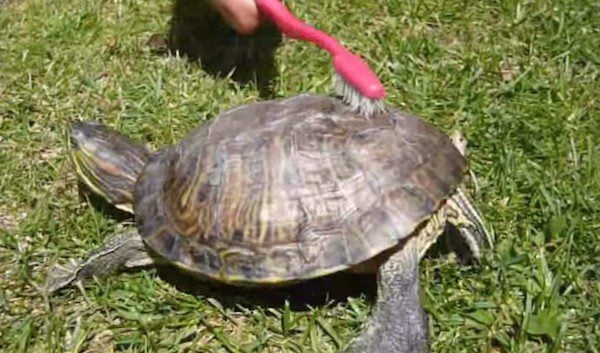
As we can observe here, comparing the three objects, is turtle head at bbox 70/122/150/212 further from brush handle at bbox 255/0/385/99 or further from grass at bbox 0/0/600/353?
brush handle at bbox 255/0/385/99

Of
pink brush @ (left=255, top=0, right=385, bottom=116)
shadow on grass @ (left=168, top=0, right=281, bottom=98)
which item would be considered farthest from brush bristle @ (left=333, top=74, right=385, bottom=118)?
shadow on grass @ (left=168, top=0, right=281, bottom=98)

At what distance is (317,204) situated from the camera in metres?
2.53

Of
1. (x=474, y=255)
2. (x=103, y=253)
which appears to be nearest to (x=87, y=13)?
(x=103, y=253)

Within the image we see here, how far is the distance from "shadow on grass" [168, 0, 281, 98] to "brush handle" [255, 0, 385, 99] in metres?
0.57

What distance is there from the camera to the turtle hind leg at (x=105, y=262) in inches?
112

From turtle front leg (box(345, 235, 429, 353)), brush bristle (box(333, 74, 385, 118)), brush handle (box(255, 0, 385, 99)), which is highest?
brush handle (box(255, 0, 385, 99))

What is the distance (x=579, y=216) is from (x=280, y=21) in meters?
1.15

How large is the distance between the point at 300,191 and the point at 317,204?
60 millimetres

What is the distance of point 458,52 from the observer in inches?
150

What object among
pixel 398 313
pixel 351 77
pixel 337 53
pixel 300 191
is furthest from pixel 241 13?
pixel 398 313

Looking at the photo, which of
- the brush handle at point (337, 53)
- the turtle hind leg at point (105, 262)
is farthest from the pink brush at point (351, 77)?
the turtle hind leg at point (105, 262)

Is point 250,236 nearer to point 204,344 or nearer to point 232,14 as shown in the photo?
point 204,344

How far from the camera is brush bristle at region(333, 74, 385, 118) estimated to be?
2684 millimetres

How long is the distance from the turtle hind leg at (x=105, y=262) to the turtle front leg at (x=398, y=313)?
0.75 meters
